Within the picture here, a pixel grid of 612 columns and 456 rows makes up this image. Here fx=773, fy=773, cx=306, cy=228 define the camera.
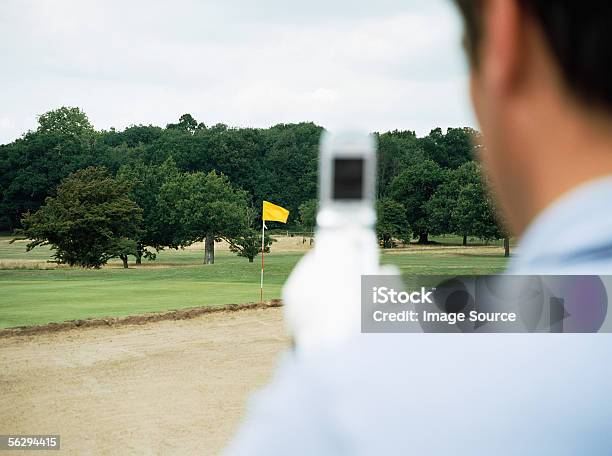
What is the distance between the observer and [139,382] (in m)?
5.57

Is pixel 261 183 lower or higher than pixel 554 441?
higher

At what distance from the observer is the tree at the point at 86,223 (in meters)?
17.4

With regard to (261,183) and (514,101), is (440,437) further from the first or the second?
(261,183)

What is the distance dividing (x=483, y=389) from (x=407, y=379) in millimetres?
24

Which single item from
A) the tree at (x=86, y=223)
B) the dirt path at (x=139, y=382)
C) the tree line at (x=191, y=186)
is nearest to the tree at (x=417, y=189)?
the tree line at (x=191, y=186)

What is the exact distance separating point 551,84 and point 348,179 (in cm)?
21

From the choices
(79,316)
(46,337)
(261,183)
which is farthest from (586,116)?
(261,183)

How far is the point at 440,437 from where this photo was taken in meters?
0.24

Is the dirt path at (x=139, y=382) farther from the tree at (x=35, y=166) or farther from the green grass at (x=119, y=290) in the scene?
the tree at (x=35, y=166)

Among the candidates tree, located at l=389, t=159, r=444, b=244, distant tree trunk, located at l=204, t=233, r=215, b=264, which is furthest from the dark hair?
tree, located at l=389, t=159, r=444, b=244

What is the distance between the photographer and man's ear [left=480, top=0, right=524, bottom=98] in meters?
0.28

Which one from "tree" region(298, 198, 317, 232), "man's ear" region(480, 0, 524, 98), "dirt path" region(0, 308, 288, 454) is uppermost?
"tree" region(298, 198, 317, 232)

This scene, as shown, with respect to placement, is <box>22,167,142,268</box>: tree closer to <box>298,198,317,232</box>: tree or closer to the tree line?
the tree line

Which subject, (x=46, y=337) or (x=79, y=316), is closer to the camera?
(x=46, y=337)
